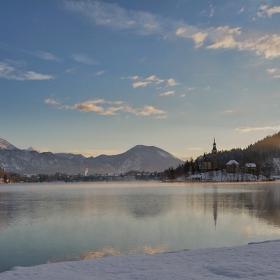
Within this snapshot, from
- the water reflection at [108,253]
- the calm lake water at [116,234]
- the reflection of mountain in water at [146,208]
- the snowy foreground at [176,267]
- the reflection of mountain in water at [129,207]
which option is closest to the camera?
the snowy foreground at [176,267]

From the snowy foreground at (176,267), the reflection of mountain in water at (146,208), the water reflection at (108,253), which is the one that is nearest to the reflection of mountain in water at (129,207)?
the reflection of mountain in water at (146,208)

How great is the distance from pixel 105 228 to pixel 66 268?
1695 centimetres

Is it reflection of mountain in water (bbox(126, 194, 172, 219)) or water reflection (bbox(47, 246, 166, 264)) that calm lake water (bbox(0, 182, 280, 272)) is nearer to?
water reflection (bbox(47, 246, 166, 264))

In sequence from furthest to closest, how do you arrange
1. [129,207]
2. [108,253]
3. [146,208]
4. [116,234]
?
[129,207] → [146,208] → [116,234] → [108,253]

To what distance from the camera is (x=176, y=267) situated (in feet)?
49.2

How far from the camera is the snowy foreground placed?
1359cm

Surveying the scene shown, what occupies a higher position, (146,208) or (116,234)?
(146,208)

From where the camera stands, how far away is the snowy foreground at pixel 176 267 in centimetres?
1359

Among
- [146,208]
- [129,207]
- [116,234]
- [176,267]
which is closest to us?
[176,267]

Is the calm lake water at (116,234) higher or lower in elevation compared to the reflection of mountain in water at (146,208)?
lower

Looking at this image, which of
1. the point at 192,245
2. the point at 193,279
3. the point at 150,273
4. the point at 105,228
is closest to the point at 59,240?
the point at 105,228

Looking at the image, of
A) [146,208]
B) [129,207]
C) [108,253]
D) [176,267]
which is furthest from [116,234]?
[129,207]

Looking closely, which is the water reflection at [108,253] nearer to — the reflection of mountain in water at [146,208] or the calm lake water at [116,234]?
the calm lake water at [116,234]

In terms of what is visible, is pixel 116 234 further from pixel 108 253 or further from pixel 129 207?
pixel 129 207
